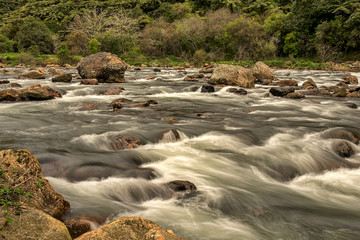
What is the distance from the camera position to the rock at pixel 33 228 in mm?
2023

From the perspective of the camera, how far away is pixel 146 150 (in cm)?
561

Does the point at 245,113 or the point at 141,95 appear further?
the point at 141,95

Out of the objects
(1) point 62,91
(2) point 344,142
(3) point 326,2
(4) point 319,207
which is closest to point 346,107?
(2) point 344,142

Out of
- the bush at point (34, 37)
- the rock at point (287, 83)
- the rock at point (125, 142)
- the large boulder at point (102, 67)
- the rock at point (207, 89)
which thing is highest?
the bush at point (34, 37)

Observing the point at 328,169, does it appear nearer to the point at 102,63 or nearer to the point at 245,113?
the point at 245,113

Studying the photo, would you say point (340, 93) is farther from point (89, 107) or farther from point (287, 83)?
point (89, 107)

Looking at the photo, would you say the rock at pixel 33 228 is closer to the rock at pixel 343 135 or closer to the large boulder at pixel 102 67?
the rock at pixel 343 135

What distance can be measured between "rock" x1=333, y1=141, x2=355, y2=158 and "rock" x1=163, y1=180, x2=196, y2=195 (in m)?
3.65

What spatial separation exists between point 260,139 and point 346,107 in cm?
592

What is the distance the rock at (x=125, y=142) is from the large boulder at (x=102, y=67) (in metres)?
10.6

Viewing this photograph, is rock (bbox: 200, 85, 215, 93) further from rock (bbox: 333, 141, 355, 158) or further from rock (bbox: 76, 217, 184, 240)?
rock (bbox: 76, 217, 184, 240)

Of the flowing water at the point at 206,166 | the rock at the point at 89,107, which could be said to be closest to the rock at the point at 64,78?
the flowing water at the point at 206,166

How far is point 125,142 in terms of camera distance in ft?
19.6

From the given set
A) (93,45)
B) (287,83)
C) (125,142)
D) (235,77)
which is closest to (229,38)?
(93,45)
